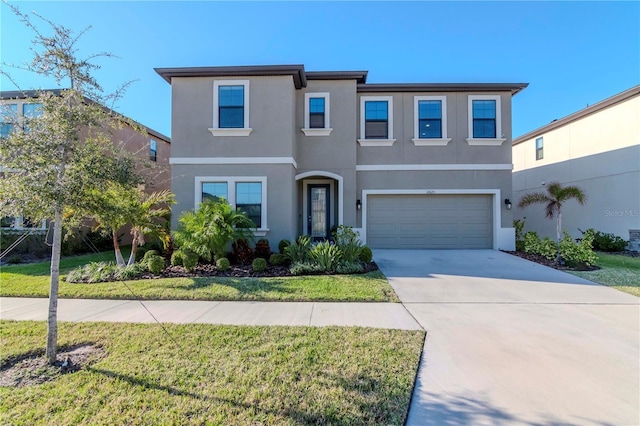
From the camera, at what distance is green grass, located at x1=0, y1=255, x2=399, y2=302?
18.3 ft

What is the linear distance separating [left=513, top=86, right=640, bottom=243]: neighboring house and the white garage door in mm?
5504

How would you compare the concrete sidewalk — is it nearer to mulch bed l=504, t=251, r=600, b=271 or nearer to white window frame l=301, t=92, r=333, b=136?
mulch bed l=504, t=251, r=600, b=271

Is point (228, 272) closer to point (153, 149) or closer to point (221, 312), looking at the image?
point (221, 312)

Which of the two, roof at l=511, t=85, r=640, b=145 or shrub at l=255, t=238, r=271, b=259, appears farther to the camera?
roof at l=511, t=85, r=640, b=145

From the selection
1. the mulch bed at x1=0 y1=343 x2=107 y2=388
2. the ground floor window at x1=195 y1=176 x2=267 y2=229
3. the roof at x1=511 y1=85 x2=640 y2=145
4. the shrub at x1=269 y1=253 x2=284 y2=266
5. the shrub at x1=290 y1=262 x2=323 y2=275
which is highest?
the roof at x1=511 y1=85 x2=640 y2=145

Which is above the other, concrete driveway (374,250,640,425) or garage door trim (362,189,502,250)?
garage door trim (362,189,502,250)

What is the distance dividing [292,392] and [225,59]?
10493 millimetres

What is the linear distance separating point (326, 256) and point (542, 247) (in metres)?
7.64

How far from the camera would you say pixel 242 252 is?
27.8 feet

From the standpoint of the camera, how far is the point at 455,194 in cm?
1124

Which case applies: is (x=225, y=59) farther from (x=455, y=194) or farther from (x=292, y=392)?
(x=292, y=392)

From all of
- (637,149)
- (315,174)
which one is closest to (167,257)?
(315,174)

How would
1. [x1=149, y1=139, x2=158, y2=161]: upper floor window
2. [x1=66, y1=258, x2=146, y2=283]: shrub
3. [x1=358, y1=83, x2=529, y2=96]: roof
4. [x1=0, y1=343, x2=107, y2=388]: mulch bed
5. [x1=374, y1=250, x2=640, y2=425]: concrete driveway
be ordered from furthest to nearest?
1. [x1=149, y1=139, x2=158, y2=161]: upper floor window
2. [x1=358, y1=83, x2=529, y2=96]: roof
3. [x1=66, y1=258, x2=146, y2=283]: shrub
4. [x1=0, y1=343, x2=107, y2=388]: mulch bed
5. [x1=374, y1=250, x2=640, y2=425]: concrete driveway

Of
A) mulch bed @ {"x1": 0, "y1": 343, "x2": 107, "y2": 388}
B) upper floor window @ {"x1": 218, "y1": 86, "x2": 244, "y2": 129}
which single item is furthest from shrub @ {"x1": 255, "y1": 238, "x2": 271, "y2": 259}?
mulch bed @ {"x1": 0, "y1": 343, "x2": 107, "y2": 388}
